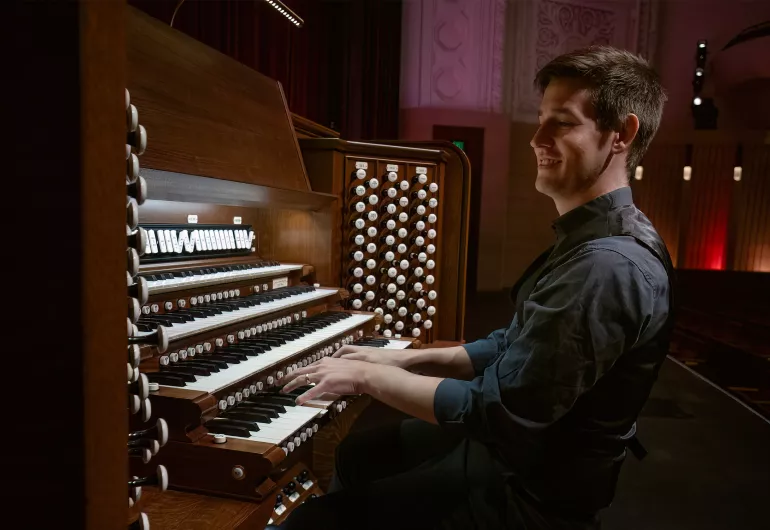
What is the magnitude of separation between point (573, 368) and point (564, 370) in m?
0.02

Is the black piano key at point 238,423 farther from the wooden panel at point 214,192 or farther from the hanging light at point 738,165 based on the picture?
the hanging light at point 738,165

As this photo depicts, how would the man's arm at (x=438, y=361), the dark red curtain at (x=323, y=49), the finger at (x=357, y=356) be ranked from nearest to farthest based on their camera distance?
the finger at (x=357, y=356) → the man's arm at (x=438, y=361) → the dark red curtain at (x=323, y=49)

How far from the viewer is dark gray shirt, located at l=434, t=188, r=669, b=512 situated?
112 centimetres

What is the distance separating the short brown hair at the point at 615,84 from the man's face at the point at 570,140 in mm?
21

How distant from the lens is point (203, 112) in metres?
1.97

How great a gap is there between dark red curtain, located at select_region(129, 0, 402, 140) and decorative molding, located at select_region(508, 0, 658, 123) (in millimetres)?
2055

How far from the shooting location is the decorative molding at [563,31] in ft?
27.2

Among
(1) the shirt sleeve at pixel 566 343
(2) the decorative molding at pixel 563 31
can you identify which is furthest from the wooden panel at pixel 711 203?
(1) the shirt sleeve at pixel 566 343

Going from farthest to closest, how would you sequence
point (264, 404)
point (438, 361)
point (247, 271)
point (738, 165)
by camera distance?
1. point (738, 165)
2. point (247, 271)
3. point (438, 361)
4. point (264, 404)

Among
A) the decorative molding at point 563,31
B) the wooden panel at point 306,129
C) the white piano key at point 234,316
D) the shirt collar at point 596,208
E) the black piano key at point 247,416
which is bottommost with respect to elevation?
the black piano key at point 247,416

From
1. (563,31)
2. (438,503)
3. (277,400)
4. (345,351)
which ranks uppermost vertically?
(563,31)

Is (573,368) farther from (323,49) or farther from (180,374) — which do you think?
(323,49)

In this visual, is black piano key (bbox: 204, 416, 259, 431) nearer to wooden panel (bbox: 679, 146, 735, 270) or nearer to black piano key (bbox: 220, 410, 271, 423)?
black piano key (bbox: 220, 410, 271, 423)

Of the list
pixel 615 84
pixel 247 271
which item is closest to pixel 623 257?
pixel 615 84
